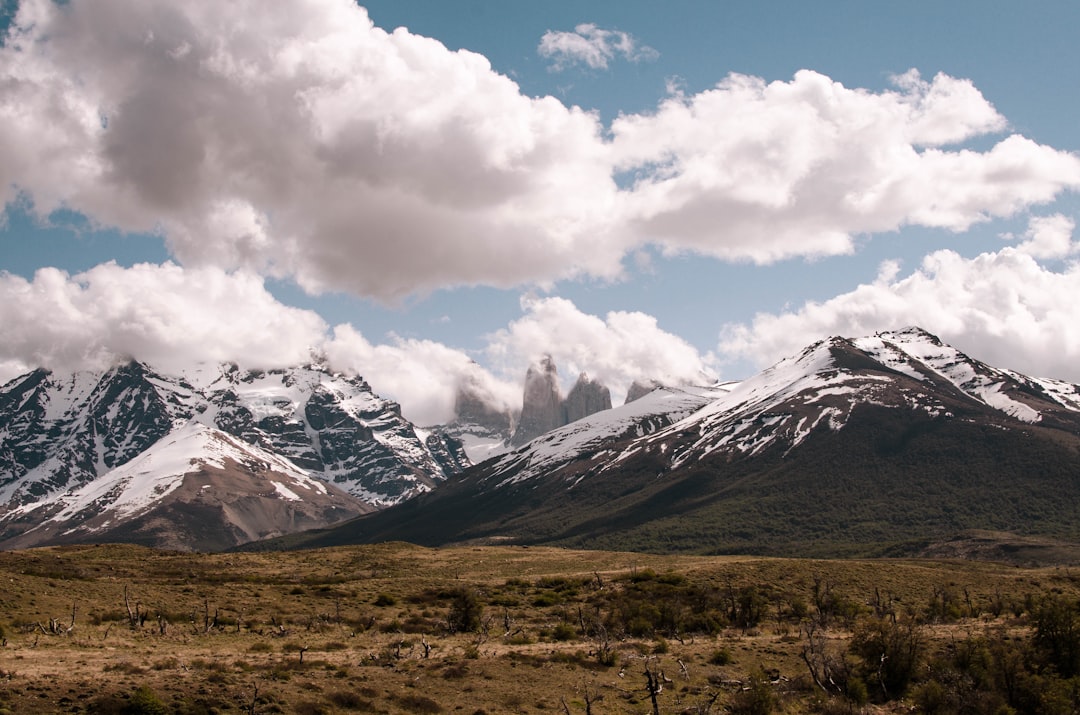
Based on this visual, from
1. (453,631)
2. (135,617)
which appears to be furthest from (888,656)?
(135,617)

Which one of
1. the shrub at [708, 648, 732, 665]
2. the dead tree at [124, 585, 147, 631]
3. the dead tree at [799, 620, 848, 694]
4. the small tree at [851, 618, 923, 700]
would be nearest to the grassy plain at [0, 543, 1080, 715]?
the shrub at [708, 648, 732, 665]

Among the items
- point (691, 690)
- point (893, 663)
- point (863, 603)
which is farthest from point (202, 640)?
point (863, 603)

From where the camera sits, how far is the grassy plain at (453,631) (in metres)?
51.4

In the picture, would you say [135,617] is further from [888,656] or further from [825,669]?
[888,656]

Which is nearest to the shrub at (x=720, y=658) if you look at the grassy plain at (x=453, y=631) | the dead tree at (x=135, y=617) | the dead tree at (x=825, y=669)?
the grassy plain at (x=453, y=631)

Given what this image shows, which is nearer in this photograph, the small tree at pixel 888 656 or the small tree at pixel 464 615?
the small tree at pixel 888 656

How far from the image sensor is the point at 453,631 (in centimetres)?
7806

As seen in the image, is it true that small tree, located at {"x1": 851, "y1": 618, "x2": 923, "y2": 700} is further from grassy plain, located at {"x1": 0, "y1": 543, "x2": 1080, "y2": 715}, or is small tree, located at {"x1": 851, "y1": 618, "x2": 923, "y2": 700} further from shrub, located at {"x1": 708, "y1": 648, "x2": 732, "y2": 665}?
shrub, located at {"x1": 708, "y1": 648, "x2": 732, "y2": 665}

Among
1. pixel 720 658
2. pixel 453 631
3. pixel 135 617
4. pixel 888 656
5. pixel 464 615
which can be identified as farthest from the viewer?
pixel 464 615

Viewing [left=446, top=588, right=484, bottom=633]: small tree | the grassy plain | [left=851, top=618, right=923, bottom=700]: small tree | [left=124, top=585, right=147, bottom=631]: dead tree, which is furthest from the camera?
[left=446, top=588, right=484, bottom=633]: small tree

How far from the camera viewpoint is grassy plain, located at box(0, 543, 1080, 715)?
5144 centimetres

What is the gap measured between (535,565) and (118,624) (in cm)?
7244

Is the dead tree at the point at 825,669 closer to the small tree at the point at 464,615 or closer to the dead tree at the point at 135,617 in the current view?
the small tree at the point at 464,615

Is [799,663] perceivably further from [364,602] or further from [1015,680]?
[364,602]
